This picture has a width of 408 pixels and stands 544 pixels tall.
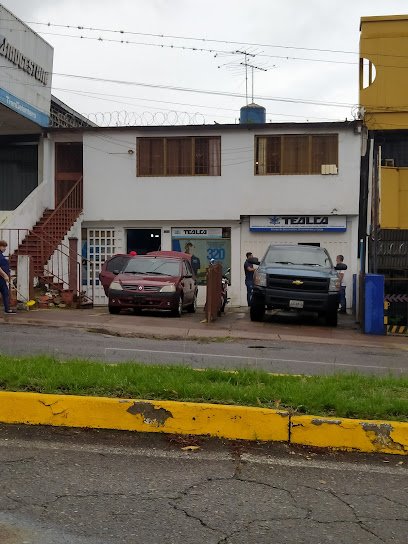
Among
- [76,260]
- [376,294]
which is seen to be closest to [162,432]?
[376,294]

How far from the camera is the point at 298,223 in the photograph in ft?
72.9

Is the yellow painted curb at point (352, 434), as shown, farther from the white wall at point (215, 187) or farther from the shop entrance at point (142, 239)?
the shop entrance at point (142, 239)

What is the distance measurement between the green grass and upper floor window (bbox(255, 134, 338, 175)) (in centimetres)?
1602

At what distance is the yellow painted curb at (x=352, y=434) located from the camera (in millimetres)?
5000

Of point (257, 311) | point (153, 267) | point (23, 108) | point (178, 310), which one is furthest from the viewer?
point (23, 108)

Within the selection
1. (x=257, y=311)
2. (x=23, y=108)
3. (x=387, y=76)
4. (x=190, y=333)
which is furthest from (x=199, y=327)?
(x=387, y=76)

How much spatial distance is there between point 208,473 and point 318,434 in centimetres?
112

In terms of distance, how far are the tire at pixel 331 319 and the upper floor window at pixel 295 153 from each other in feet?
24.1

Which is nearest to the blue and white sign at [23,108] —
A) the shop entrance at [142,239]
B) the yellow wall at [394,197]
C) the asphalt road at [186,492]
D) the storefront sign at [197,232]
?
the shop entrance at [142,239]

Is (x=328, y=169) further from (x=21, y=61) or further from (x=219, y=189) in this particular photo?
(x=21, y=61)

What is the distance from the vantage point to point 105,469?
14.4 feet

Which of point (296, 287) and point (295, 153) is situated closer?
point (296, 287)

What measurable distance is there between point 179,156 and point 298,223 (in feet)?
15.8

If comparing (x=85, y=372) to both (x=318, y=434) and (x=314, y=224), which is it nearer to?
(x=318, y=434)
